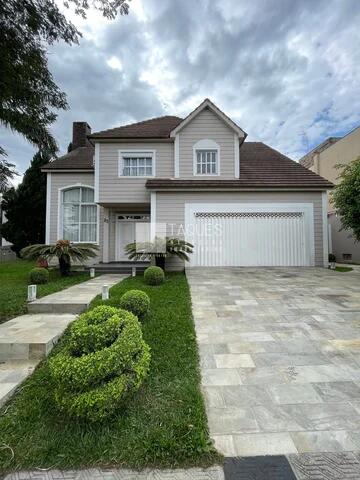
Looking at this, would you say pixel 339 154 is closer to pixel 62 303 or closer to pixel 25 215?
pixel 62 303

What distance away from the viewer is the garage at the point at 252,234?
33.7 ft

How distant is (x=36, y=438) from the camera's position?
6.32ft

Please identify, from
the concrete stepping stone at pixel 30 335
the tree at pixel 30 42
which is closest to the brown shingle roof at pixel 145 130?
the tree at pixel 30 42

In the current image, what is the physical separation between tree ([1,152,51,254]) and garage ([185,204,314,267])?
946cm

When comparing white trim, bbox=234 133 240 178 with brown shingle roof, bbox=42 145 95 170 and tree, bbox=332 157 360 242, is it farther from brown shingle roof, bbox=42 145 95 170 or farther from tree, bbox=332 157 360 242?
brown shingle roof, bbox=42 145 95 170

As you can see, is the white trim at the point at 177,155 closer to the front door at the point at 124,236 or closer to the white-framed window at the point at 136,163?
the white-framed window at the point at 136,163

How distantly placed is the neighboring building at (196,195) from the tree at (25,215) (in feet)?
12.7

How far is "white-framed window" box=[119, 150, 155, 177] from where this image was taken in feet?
36.1

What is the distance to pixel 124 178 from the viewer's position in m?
10.9

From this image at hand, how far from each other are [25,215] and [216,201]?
11046 millimetres

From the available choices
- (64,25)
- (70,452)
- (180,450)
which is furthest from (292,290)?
(64,25)

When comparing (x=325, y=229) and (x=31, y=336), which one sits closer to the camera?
(x=31, y=336)

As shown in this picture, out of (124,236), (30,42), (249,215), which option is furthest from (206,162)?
(30,42)

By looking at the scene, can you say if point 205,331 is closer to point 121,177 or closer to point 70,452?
point 70,452
